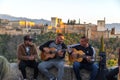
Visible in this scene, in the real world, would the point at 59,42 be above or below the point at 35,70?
above

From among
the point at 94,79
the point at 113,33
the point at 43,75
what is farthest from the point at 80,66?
the point at 113,33

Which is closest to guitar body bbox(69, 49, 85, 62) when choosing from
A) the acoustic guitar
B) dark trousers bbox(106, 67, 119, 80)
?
the acoustic guitar

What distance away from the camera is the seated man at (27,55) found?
17.9ft

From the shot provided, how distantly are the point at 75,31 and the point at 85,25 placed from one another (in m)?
3.06

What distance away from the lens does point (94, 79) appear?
525cm

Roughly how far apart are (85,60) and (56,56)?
1.56 feet

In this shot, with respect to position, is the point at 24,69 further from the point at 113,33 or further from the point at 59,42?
the point at 113,33

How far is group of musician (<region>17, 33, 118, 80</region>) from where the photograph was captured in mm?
5281

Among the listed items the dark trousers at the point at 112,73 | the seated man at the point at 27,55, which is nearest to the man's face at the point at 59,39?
the seated man at the point at 27,55

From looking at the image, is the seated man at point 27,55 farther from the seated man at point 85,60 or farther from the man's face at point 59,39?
the seated man at point 85,60

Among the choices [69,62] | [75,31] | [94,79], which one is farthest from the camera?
[75,31]

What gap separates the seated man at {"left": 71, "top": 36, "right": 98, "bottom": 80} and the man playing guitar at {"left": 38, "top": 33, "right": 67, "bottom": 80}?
210 mm

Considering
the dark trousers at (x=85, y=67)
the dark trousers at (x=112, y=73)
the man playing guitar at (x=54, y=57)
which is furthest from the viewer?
the man playing guitar at (x=54, y=57)

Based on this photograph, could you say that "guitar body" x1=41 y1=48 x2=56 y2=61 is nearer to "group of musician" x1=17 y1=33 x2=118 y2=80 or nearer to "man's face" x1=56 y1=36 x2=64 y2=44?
"group of musician" x1=17 y1=33 x2=118 y2=80
